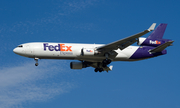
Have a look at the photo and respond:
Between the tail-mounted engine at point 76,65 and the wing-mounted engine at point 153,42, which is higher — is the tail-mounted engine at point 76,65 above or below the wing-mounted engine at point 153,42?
below

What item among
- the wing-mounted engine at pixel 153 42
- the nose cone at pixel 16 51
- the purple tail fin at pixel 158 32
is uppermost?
the purple tail fin at pixel 158 32

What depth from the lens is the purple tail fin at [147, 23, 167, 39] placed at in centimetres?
5306

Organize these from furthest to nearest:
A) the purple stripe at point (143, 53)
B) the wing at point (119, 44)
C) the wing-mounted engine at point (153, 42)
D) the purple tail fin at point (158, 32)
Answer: the purple tail fin at point (158, 32) < the purple stripe at point (143, 53) < the wing-mounted engine at point (153, 42) < the wing at point (119, 44)

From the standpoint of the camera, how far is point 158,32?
176 ft

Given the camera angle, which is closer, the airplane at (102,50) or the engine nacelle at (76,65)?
the airplane at (102,50)

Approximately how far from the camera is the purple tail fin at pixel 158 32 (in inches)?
2089

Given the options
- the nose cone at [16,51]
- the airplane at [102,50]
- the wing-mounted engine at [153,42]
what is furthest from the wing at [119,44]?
the nose cone at [16,51]

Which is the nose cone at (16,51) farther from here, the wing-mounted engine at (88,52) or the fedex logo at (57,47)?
the wing-mounted engine at (88,52)

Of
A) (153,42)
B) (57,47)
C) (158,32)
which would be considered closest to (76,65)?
(57,47)

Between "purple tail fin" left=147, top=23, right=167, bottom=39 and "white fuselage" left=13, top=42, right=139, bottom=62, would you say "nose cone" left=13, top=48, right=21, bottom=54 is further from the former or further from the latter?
"purple tail fin" left=147, top=23, right=167, bottom=39

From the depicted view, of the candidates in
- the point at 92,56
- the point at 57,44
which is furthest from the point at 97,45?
the point at 57,44

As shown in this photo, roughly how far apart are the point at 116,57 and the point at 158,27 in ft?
30.4

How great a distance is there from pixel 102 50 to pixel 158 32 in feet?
35.4

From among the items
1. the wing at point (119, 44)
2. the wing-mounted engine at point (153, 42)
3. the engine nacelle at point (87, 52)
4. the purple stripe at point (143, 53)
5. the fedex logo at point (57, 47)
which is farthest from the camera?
the purple stripe at point (143, 53)
